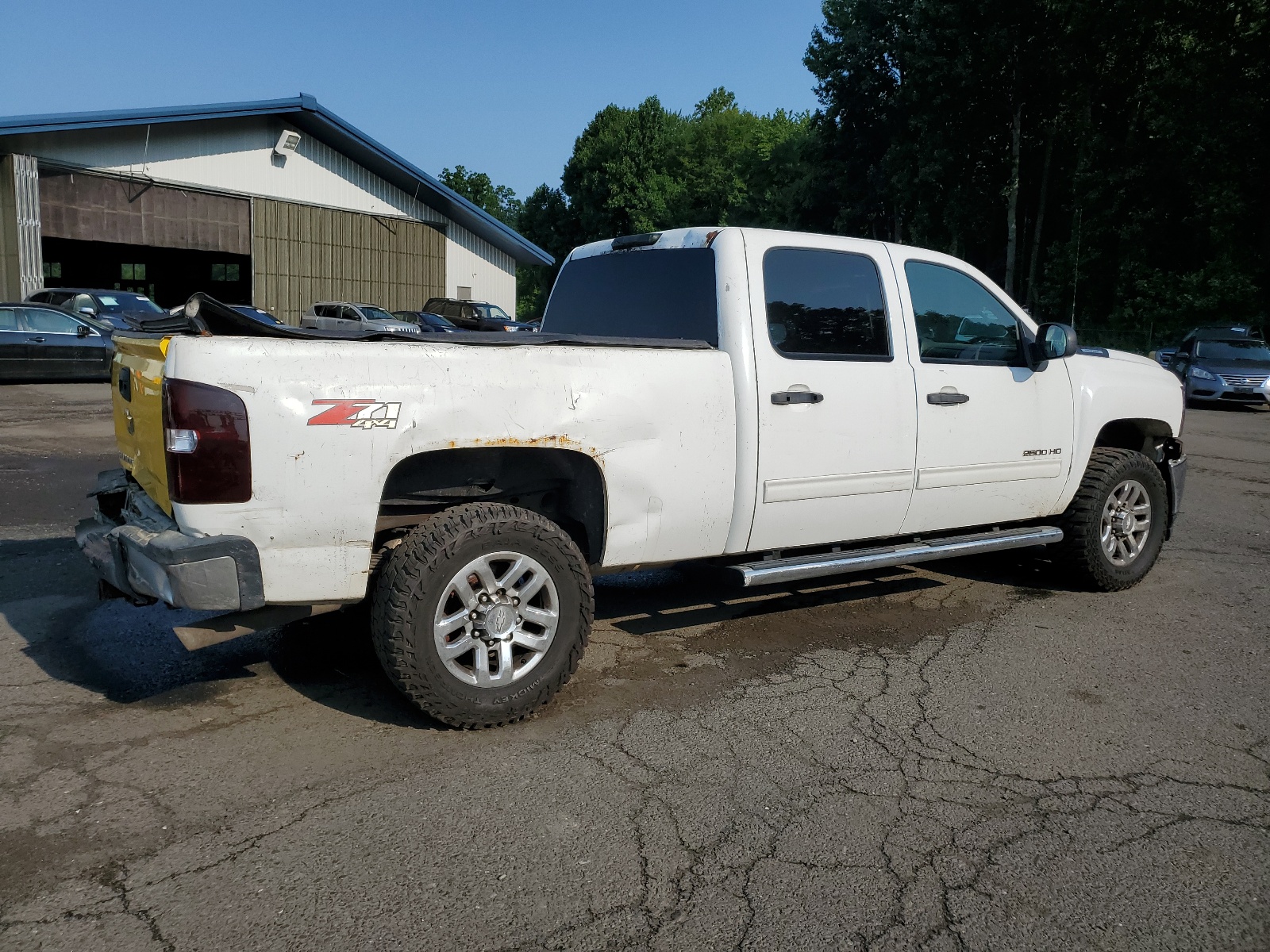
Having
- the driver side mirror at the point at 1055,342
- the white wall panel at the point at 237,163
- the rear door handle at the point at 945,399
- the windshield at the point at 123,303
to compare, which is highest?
the white wall panel at the point at 237,163

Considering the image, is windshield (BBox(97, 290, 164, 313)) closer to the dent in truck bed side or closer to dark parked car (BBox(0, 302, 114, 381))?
dark parked car (BBox(0, 302, 114, 381))

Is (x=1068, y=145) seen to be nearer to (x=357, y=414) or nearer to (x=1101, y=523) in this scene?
(x=1101, y=523)

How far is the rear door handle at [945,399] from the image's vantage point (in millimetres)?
5090

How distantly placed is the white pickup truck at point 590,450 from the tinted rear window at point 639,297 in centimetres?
1

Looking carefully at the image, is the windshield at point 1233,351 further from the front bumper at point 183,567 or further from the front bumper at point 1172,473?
the front bumper at point 183,567

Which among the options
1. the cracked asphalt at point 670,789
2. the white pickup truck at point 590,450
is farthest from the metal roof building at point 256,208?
the white pickup truck at point 590,450

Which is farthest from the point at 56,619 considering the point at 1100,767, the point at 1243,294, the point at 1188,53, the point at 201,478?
the point at 1188,53

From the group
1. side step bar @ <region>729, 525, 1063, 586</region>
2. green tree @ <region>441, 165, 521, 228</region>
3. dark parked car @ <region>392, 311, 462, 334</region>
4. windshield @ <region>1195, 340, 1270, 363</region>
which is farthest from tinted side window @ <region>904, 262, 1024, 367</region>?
green tree @ <region>441, 165, 521, 228</region>

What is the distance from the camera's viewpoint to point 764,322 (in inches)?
180

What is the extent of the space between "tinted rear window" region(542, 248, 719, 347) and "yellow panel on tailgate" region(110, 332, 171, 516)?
1.94 m

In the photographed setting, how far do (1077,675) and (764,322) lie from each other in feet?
7.20

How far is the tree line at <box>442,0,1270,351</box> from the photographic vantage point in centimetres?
3038

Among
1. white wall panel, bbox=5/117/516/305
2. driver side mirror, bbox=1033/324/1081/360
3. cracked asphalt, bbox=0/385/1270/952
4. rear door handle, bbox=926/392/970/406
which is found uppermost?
white wall panel, bbox=5/117/516/305

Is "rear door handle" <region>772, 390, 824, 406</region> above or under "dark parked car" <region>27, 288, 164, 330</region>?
under
